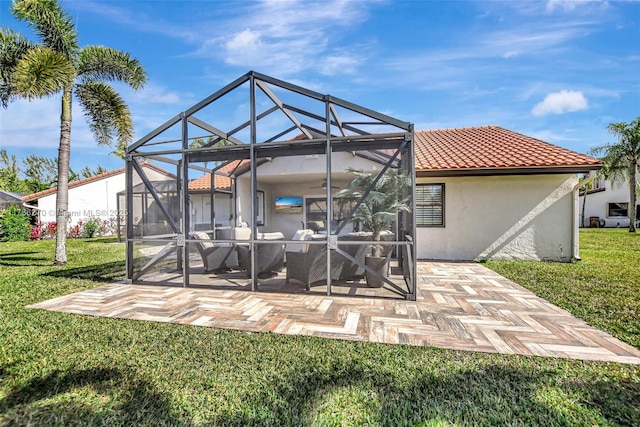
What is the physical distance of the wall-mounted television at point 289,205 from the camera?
12742 mm

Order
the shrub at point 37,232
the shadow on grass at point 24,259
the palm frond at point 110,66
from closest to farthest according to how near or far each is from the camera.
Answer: the palm frond at point 110,66 < the shadow on grass at point 24,259 < the shrub at point 37,232

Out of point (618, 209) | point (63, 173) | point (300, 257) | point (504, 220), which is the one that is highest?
point (63, 173)

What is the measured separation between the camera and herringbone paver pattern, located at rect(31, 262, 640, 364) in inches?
133

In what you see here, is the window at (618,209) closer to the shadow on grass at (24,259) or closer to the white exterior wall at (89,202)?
the shadow on grass at (24,259)

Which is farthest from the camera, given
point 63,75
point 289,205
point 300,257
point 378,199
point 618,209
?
point 618,209

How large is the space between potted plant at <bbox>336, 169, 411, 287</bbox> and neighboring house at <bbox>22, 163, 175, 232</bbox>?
50.3 feet

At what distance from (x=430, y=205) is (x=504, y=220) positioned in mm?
2188

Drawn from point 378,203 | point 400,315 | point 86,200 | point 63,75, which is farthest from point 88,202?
point 400,315

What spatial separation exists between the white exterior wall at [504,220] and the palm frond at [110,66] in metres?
9.86

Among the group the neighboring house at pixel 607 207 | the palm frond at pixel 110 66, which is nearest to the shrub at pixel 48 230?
the palm frond at pixel 110 66

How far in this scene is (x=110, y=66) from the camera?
9.12 metres

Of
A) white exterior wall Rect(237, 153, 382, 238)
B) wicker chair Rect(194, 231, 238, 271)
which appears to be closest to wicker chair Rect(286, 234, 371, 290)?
white exterior wall Rect(237, 153, 382, 238)

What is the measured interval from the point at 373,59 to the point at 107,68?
8.49 metres

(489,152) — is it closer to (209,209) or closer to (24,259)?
(209,209)
